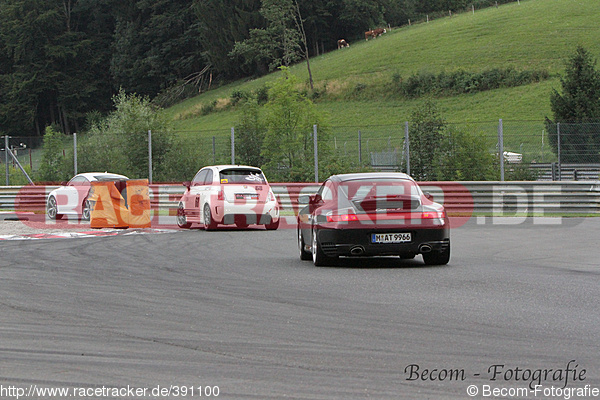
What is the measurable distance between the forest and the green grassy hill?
19.3ft

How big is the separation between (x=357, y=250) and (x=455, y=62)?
2646 inches

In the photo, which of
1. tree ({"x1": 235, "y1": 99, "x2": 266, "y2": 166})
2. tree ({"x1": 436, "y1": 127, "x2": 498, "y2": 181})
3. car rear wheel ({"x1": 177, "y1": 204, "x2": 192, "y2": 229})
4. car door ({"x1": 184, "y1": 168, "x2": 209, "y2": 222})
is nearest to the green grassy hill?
tree ({"x1": 235, "y1": 99, "x2": 266, "y2": 166})

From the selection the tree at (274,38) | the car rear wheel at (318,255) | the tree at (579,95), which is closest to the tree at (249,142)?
the tree at (579,95)

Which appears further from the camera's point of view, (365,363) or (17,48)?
(17,48)

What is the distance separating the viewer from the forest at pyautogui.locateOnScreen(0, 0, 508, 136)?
100 meters

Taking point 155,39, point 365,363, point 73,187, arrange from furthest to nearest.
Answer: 1. point 155,39
2. point 73,187
3. point 365,363

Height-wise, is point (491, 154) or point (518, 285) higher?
point (491, 154)

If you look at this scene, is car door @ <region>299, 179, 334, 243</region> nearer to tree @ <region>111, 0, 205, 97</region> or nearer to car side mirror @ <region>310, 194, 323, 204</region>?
car side mirror @ <region>310, 194, 323, 204</region>

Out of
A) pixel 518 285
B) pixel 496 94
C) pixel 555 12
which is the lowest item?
pixel 518 285

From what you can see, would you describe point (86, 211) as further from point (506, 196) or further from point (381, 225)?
point (381, 225)

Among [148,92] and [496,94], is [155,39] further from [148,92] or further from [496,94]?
[496,94]

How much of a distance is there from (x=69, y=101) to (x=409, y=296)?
99.8 m

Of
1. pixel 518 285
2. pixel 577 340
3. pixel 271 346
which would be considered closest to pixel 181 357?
pixel 271 346

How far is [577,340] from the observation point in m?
6.71
